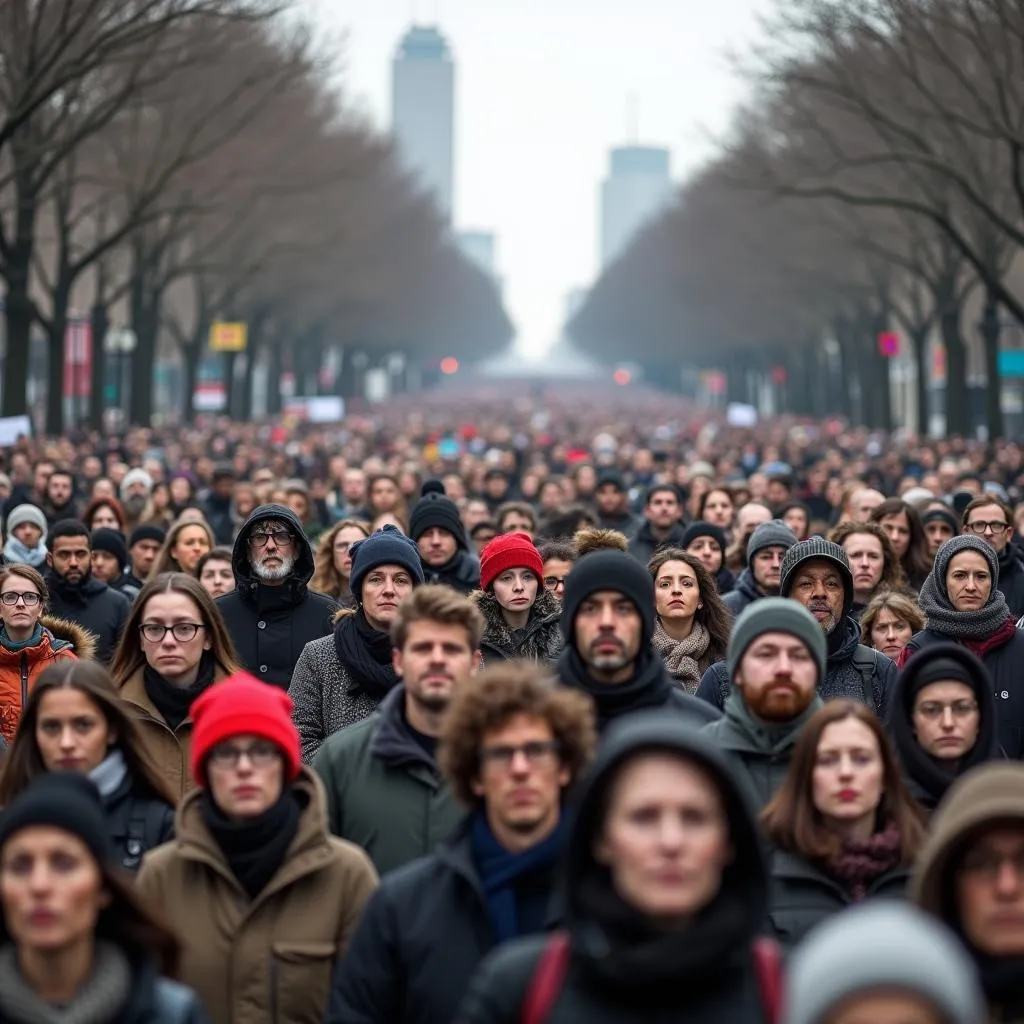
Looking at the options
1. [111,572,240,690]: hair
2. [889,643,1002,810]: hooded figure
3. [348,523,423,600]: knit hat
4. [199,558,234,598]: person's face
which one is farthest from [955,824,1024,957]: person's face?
[199,558,234,598]: person's face

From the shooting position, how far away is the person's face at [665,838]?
14.1ft

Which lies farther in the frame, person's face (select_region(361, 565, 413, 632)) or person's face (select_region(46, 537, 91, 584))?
person's face (select_region(46, 537, 91, 584))

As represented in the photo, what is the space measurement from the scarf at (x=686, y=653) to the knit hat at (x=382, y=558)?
1.25 meters

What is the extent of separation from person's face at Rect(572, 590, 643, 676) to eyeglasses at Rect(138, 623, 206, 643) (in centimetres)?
171

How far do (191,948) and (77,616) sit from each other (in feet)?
24.7

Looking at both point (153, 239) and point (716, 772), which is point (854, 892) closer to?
point (716, 772)

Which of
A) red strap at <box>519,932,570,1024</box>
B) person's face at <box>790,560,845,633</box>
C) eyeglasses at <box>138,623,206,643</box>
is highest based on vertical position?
person's face at <box>790,560,845,633</box>

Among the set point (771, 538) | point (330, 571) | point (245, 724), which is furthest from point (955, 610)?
point (245, 724)

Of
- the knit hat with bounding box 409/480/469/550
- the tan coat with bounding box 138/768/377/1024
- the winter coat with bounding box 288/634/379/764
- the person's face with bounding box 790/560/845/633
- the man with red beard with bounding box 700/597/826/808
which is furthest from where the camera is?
the knit hat with bounding box 409/480/469/550

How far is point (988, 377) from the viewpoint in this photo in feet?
157

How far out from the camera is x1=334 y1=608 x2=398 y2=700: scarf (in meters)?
9.08

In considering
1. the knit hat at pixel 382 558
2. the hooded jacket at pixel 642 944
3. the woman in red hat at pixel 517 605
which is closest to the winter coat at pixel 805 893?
the hooded jacket at pixel 642 944

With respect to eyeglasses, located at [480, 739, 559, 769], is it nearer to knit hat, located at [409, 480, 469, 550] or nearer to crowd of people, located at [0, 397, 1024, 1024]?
crowd of people, located at [0, 397, 1024, 1024]

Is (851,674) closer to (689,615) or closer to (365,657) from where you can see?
(689,615)
